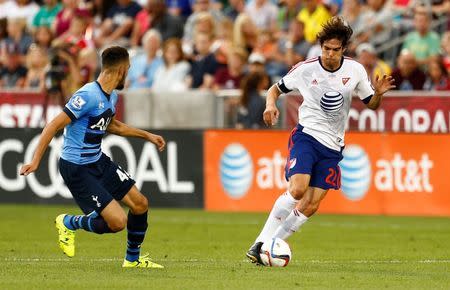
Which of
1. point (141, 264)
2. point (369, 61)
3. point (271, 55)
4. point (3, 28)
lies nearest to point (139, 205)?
point (141, 264)

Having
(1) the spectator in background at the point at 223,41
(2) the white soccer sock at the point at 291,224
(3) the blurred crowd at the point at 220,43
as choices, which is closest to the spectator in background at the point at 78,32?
(3) the blurred crowd at the point at 220,43

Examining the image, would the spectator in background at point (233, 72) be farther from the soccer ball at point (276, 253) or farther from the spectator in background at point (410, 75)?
the soccer ball at point (276, 253)

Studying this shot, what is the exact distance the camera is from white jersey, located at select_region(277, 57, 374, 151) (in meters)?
12.8

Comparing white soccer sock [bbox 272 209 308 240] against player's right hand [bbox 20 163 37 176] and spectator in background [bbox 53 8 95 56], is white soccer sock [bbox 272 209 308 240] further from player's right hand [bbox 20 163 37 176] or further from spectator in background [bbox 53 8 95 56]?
spectator in background [bbox 53 8 95 56]

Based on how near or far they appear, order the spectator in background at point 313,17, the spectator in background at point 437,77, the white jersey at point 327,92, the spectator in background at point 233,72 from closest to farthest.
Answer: the white jersey at point 327,92 → the spectator in background at point 437,77 → the spectator in background at point 233,72 → the spectator in background at point 313,17

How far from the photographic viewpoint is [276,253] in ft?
40.9

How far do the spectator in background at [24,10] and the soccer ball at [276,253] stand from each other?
1622cm

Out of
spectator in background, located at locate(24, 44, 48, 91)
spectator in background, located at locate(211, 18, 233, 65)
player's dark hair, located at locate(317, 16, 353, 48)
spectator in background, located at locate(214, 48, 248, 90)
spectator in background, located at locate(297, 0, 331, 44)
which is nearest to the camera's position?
player's dark hair, located at locate(317, 16, 353, 48)

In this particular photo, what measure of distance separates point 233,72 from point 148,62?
6.98 ft

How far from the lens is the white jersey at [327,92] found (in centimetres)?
1282

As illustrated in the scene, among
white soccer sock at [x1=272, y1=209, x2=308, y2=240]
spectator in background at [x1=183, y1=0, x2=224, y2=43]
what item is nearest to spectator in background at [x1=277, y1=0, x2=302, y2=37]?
spectator in background at [x1=183, y1=0, x2=224, y2=43]

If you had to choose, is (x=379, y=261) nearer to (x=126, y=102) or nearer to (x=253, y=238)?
(x=253, y=238)

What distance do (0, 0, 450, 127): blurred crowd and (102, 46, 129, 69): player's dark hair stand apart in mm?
9190

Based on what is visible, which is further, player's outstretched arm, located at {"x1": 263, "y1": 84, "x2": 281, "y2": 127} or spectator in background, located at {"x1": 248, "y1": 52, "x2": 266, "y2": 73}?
spectator in background, located at {"x1": 248, "y1": 52, "x2": 266, "y2": 73}
